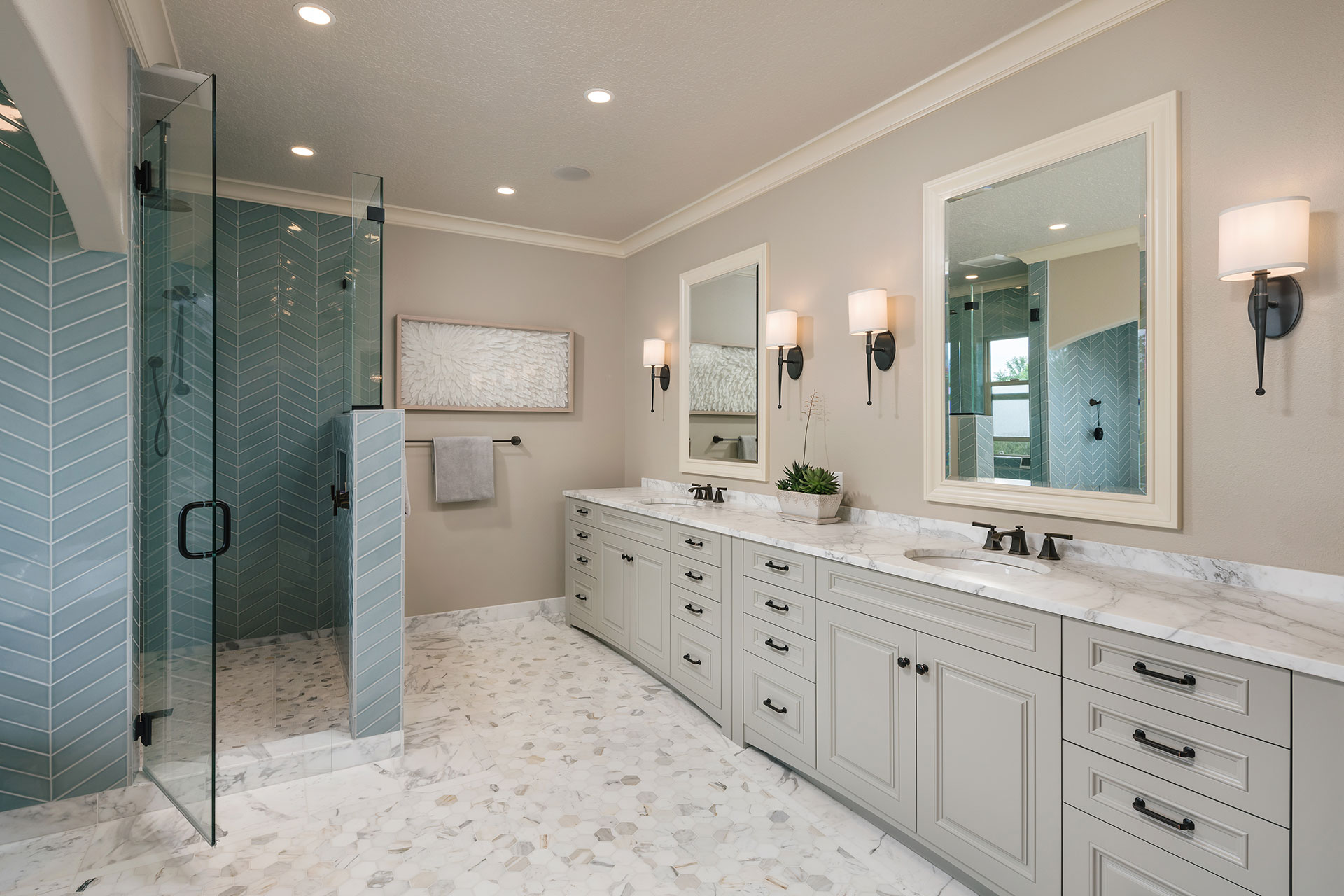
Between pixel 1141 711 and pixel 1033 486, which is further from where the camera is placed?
pixel 1033 486

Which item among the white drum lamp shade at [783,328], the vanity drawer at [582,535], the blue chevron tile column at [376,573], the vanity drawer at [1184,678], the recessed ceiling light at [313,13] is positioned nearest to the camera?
the vanity drawer at [1184,678]

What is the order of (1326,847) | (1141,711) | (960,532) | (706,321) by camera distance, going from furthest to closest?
(706,321) → (960,532) → (1141,711) → (1326,847)

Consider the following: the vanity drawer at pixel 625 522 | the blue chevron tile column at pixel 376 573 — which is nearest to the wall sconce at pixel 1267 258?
the vanity drawer at pixel 625 522

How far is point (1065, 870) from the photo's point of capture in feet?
5.18

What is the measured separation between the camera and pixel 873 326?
8.63 feet

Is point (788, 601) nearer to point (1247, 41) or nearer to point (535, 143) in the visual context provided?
point (1247, 41)

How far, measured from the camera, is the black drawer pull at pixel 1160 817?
54.0 inches

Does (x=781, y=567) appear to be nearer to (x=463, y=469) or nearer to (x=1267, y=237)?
(x=1267, y=237)

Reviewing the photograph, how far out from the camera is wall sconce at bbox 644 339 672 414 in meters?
4.25

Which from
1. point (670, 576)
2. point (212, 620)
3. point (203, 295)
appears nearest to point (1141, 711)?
point (670, 576)

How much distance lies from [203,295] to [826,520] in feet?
7.79

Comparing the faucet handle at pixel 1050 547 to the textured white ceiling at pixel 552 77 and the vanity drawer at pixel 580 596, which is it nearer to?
the textured white ceiling at pixel 552 77

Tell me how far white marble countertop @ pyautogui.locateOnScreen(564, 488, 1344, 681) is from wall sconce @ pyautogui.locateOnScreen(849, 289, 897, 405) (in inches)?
28.2

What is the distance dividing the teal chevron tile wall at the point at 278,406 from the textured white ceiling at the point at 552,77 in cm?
44
